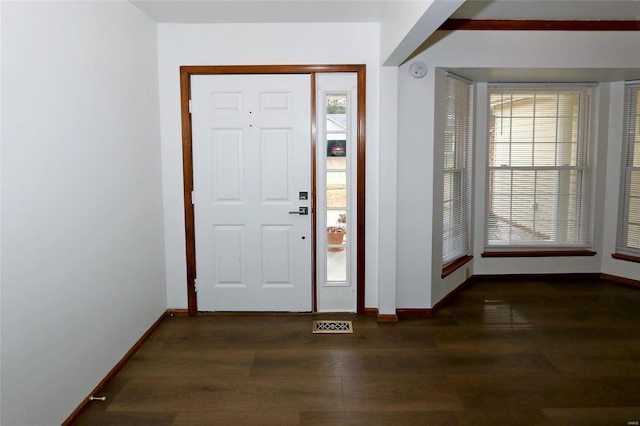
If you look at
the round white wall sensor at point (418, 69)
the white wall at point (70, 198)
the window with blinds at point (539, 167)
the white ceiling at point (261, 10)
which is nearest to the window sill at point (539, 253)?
the window with blinds at point (539, 167)

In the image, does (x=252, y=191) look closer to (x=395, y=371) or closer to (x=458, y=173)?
(x=395, y=371)

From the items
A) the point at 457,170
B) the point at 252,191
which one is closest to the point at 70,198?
the point at 252,191

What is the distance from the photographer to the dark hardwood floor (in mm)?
2314

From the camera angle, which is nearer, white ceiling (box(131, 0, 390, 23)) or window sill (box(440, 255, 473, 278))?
white ceiling (box(131, 0, 390, 23))

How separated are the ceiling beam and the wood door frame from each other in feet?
2.85

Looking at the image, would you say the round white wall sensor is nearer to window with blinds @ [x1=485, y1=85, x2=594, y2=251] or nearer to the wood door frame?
the wood door frame

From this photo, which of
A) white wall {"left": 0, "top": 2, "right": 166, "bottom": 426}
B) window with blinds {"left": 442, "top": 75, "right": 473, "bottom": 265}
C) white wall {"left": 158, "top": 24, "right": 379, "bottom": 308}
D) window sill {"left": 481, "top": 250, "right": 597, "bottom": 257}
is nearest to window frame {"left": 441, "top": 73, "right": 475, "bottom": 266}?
window with blinds {"left": 442, "top": 75, "right": 473, "bottom": 265}

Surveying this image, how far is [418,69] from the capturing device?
3.49m

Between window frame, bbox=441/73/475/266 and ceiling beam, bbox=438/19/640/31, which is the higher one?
ceiling beam, bbox=438/19/640/31

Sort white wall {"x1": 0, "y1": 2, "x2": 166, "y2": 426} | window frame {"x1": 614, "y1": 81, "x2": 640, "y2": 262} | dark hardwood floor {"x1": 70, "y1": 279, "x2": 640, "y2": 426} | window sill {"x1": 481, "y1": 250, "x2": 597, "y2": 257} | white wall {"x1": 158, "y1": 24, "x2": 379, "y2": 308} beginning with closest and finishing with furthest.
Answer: white wall {"x1": 0, "y1": 2, "x2": 166, "y2": 426}
dark hardwood floor {"x1": 70, "y1": 279, "x2": 640, "y2": 426}
white wall {"x1": 158, "y1": 24, "x2": 379, "y2": 308}
window frame {"x1": 614, "y1": 81, "x2": 640, "y2": 262}
window sill {"x1": 481, "y1": 250, "x2": 597, "y2": 257}

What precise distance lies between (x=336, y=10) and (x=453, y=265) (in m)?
2.47

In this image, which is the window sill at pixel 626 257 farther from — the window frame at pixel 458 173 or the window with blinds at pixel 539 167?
the window frame at pixel 458 173

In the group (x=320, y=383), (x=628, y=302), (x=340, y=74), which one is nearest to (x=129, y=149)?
(x=340, y=74)

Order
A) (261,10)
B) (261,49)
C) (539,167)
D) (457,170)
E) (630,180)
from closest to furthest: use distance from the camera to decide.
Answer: (261,10) → (261,49) → (457,170) → (630,180) → (539,167)
